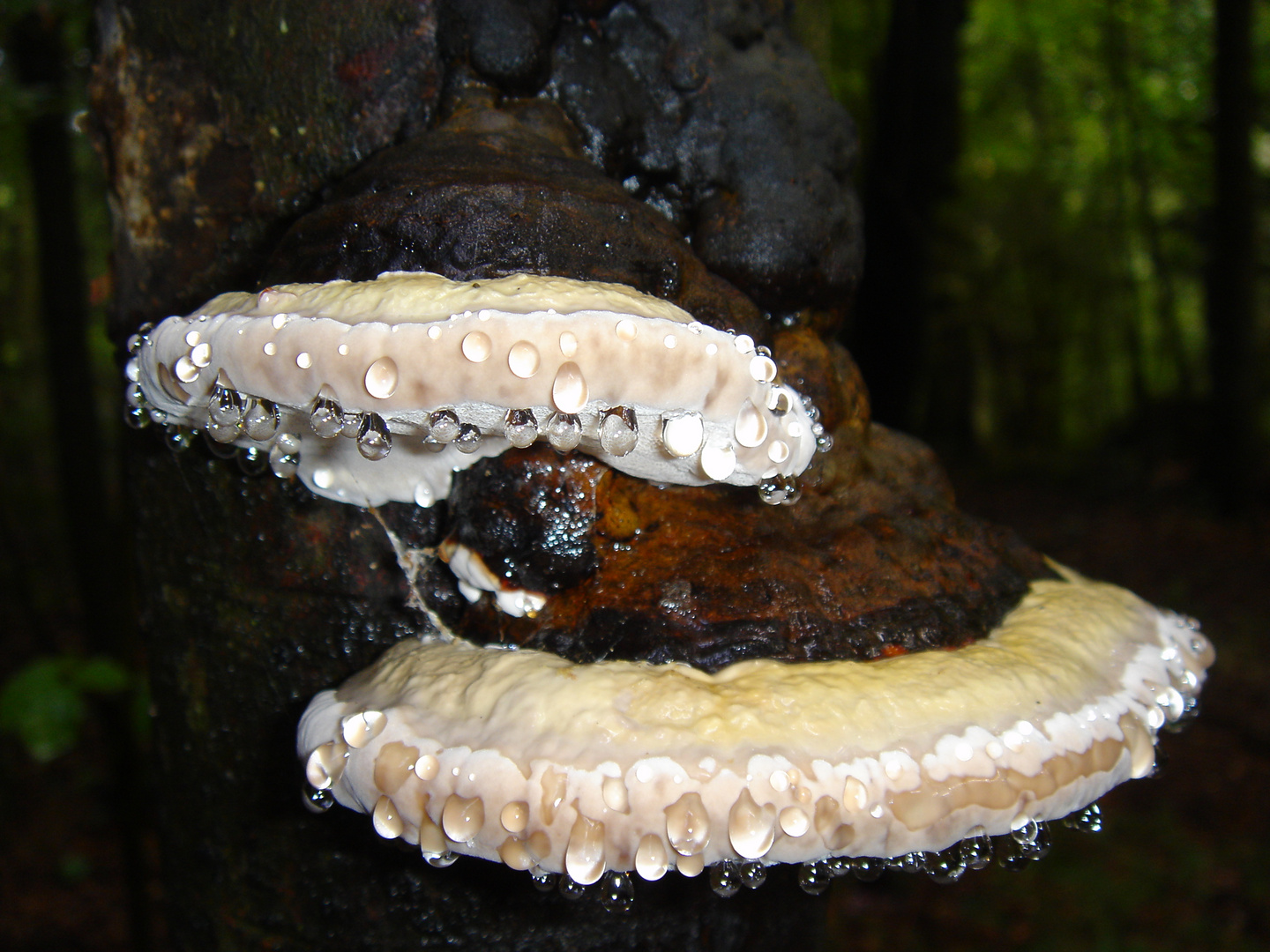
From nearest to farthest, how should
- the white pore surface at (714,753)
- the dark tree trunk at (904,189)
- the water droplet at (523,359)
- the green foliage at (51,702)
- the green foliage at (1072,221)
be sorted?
the water droplet at (523,359) < the white pore surface at (714,753) < the green foliage at (51,702) < the dark tree trunk at (904,189) < the green foliage at (1072,221)

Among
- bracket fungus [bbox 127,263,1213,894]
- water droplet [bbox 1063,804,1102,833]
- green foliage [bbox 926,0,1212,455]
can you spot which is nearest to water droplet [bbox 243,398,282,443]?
Result: bracket fungus [bbox 127,263,1213,894]

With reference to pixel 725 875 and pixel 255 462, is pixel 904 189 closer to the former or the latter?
pixel 255 462

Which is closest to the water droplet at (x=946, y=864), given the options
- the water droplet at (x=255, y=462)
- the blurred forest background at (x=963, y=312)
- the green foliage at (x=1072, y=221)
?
the water droplet at (x=255, y=462)

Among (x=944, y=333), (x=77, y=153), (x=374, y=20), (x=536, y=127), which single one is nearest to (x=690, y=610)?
(x=536, y=127)

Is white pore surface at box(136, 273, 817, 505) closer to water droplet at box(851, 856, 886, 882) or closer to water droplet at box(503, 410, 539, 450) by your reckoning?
water droplet at box(503, 410, 539, 450)

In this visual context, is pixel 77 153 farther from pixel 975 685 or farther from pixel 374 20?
pixel 975 685

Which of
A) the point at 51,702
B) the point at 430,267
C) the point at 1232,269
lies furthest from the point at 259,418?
the point at 1232,269

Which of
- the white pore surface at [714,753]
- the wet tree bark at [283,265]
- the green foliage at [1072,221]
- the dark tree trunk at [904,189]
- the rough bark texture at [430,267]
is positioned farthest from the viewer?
the green foliage at [1072,221]

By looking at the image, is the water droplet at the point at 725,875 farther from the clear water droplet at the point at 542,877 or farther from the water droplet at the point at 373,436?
the water droplet at the point at 373,436
